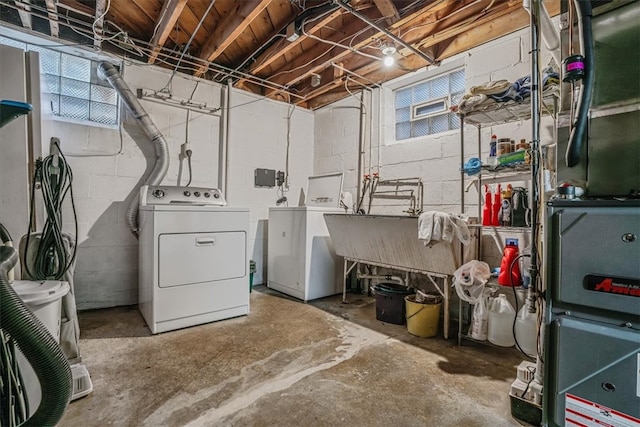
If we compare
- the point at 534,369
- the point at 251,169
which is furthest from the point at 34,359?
Result: the point at 251,169

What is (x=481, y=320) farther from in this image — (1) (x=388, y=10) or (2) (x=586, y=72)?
(1) (x=388, y=10)

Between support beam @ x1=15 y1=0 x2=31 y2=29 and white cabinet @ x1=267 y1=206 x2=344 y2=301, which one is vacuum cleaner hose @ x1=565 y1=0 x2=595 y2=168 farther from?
support beam @ x1=15 y1=0 x2=31 y2=29

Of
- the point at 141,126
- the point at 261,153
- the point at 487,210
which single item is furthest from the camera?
the point at 261,153

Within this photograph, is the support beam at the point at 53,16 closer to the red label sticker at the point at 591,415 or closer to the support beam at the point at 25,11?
the support beam at the point at 25,11

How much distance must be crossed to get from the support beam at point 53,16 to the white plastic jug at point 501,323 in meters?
3.97

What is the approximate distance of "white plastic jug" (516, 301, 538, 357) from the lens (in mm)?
1908

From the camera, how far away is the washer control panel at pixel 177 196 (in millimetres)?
2889

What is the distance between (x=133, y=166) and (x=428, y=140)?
3.04m

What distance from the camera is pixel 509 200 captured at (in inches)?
93.1

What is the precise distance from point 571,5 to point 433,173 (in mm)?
2053

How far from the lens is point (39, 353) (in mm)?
667

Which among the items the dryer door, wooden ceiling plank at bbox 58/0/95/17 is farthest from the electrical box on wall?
wooden ceiling plank at bbox 58/0/95/17

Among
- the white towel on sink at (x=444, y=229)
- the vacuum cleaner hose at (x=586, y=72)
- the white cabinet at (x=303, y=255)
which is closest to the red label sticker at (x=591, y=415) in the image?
the vacuum cleaner hose at (x=586, y=72)

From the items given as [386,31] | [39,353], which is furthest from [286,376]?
[386,31]
